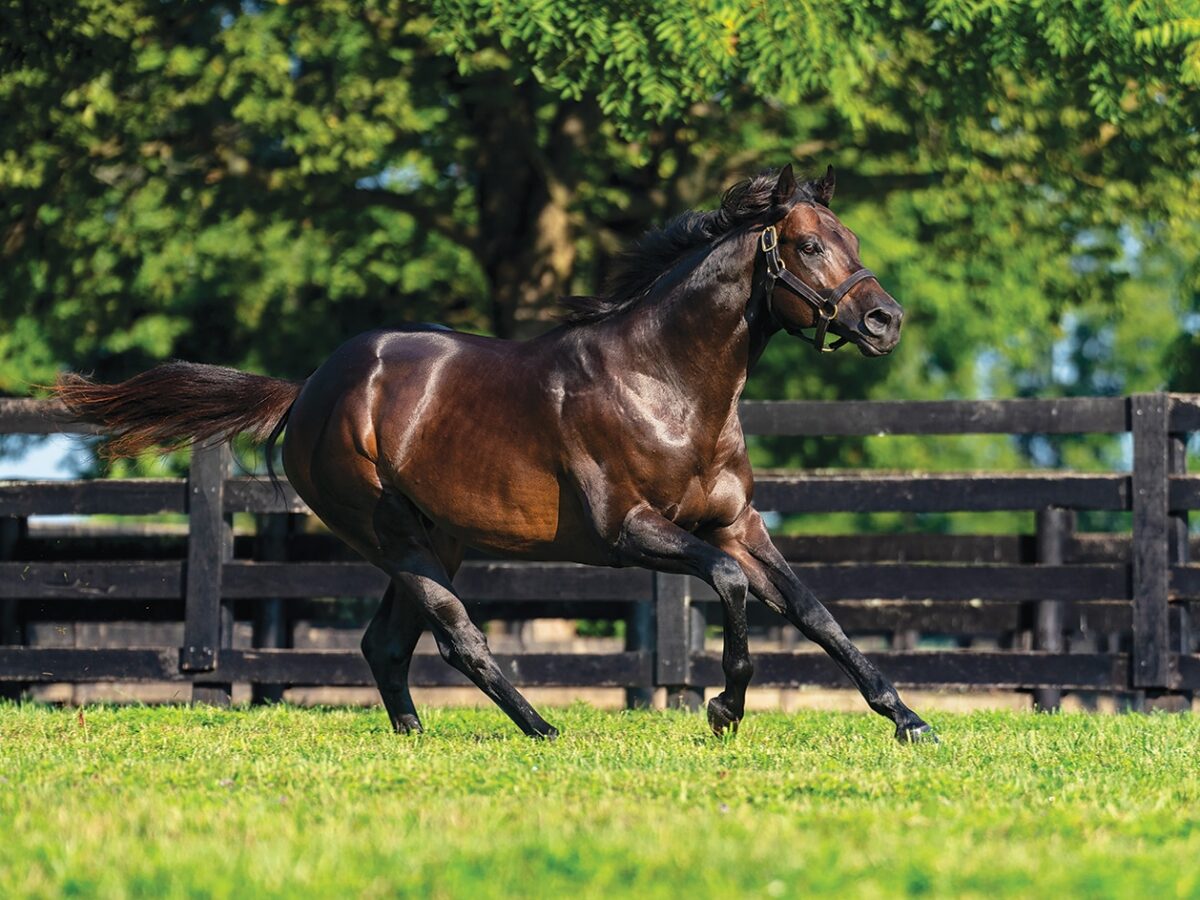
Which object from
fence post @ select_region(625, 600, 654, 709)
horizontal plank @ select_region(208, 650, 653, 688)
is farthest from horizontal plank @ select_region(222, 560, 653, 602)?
horizontal plank @ select_region(208, 650, 653, 688)

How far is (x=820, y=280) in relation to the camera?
7336 millimetres

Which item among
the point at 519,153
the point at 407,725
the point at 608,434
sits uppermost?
the point at 519,153

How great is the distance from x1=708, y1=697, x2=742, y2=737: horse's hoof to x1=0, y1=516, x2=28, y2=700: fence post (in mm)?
5867

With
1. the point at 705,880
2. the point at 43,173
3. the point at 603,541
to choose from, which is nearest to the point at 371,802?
the point at 705,880

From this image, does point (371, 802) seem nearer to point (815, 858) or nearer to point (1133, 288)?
point (815, 858)

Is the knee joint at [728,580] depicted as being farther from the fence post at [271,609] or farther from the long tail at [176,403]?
the fence post at [271,609]

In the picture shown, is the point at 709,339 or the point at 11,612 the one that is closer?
the point at 709,339

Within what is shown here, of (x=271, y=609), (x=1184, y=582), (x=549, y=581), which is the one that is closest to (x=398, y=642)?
(x=549, y=581)

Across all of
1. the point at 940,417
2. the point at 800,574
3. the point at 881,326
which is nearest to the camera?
the point at 881,326

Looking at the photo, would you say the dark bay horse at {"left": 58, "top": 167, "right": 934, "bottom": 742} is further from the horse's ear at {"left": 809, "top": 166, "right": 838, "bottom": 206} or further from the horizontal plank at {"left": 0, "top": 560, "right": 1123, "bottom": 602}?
the horizontal plank at {"left": 0, "top": 560, "right": 1123, "bottom": 602}

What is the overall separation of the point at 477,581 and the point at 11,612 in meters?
3.18

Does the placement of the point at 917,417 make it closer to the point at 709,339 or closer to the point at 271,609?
the point at 709,339

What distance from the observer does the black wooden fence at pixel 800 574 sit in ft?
34.6

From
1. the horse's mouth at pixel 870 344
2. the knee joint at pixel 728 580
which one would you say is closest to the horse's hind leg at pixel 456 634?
the knee joint at pixel 728 580
